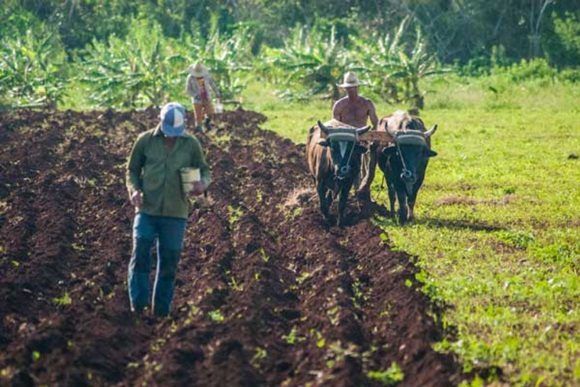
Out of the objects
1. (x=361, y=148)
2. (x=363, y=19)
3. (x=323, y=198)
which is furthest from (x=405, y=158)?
(x=363, y=19)

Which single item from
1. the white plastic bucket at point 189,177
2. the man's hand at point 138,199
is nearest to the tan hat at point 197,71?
the white plastic bucket at point 189,177

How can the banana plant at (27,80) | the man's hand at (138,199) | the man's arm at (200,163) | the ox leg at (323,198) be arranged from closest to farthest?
the man's hand at (138,199)
the man's arm at (200,163)
the ox leg at (323,198)
the banana plant at (27,80)

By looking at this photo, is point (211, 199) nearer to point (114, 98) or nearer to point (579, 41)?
point (114, 98)

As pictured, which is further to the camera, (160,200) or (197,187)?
(197,187)

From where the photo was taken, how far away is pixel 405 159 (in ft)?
50.2

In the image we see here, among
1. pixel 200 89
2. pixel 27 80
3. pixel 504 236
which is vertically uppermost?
pixel 200 89

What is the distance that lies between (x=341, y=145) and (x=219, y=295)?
456 centimetres

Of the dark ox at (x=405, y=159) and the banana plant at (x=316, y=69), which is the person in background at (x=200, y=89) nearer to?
the dark ox at (x=405, y=159)

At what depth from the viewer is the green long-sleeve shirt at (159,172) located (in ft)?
34.0

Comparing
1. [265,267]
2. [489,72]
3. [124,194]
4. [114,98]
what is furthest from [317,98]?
[265,267]

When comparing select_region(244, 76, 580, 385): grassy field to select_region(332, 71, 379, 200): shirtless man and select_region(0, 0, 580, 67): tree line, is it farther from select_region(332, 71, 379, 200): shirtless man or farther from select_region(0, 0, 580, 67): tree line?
select_region(0, 0, 580, 67): tree line

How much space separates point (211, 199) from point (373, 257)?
451 centimetres

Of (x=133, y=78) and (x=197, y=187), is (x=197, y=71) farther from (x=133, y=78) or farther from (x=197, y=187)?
(x=197, y=187)

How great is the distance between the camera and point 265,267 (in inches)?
475
